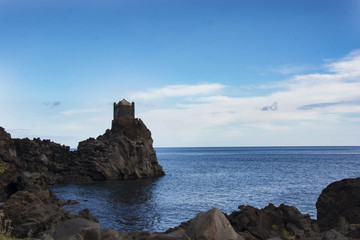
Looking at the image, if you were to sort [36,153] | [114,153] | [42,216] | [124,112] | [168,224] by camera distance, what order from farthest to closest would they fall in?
1. [124,112]
2. [114,153]
3. [36,153]
4. [168,224]
5. [42,216]

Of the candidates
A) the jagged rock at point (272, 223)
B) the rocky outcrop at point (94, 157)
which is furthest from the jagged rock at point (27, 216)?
the rocky outcrop at point (94, 157)

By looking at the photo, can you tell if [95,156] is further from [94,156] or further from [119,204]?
[119,204]

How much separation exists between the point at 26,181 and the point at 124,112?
64.5m

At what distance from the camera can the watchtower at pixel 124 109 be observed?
99.3 meters

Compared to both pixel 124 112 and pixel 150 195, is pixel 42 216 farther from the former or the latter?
pixel 124 112

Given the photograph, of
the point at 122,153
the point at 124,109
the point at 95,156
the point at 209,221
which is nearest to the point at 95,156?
the point at 95,156

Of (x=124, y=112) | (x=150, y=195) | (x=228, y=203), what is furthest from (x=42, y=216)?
(x=124, y=112)

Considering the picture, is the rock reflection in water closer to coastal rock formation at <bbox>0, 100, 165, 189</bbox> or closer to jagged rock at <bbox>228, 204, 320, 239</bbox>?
jagged rock at <bbox>228, 204, 320, 239</bbox>

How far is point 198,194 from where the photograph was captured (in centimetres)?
5559

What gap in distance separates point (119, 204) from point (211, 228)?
38.8 metres

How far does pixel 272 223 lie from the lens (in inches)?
934

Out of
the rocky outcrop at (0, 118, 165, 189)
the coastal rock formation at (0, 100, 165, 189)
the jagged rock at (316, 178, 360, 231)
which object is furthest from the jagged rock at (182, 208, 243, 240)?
the rocky outcrop at (0, 118, 165, 189)

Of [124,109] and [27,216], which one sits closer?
[27,216]

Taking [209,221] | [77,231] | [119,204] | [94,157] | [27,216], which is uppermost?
[209,221]
